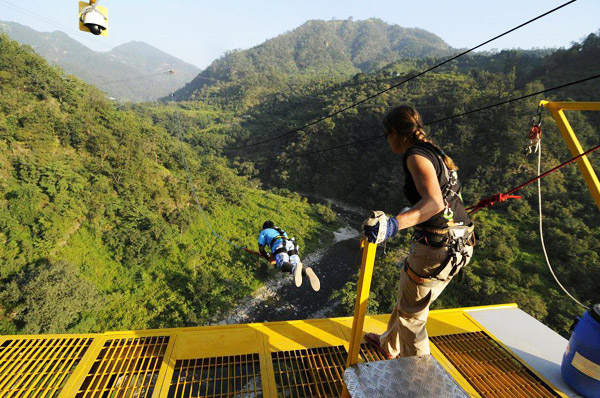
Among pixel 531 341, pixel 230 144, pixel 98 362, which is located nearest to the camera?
pixel 98 362

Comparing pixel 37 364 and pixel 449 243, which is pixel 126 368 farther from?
pixel 449 243

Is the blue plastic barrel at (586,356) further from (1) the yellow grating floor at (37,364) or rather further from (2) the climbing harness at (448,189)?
(1) the yellow grating floor at (37,364)

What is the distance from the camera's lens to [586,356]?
242 cm

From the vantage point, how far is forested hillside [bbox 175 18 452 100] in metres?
104

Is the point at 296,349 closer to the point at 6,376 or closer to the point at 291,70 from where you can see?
the point at 6,376

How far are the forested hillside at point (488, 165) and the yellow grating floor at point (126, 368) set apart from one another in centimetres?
1340

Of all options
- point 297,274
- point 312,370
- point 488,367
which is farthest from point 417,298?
point 297,274

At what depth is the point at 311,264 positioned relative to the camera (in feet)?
70.9

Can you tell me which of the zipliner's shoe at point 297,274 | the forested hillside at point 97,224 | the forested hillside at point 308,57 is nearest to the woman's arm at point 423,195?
the zipliner's shoe at point 297,274

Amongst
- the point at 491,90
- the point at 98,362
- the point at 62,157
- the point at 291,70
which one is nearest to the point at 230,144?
the point at 62,157

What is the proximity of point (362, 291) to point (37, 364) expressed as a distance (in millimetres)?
3290

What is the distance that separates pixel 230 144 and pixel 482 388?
51.2m

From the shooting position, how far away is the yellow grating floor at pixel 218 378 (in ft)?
8.37

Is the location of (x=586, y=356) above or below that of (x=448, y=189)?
below
